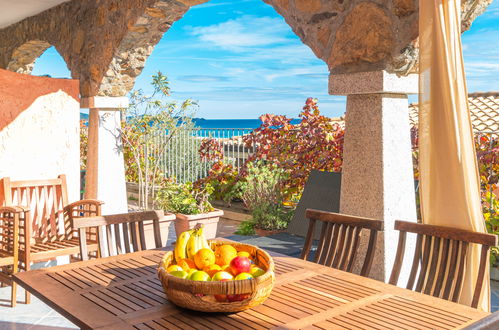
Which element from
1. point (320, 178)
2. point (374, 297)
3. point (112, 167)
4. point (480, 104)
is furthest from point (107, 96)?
point (480, 104)

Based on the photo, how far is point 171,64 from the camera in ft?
120

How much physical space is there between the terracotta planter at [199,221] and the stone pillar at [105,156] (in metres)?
0.86

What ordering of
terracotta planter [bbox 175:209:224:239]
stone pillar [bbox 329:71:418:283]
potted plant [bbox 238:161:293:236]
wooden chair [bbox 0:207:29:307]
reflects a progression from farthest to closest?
potted plant [bbox 238:161:293:236] → terracotta planter [bbox 175:209:224:239] → wooden chair [bbox 0:207:29:307] → stone pillar [bbox 329:71:418:283]

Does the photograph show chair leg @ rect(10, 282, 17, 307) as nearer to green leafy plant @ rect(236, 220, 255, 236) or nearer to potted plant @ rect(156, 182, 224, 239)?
potted plant @ rect(156, 182, 224, 239)

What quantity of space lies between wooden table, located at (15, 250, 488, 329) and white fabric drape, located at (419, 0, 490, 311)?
2.66 feet

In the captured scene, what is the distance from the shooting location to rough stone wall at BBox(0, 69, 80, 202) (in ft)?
12.8

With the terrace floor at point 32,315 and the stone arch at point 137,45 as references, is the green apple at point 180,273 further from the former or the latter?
the stone arch at point 137,45

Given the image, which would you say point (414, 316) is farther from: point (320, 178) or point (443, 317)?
point (320, 178)

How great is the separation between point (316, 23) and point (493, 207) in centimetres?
271

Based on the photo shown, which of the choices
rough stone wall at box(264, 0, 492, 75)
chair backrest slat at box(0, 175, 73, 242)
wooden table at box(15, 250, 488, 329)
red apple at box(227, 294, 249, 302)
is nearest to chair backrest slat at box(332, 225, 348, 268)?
wooden table at box(15, 250, 488, 329)

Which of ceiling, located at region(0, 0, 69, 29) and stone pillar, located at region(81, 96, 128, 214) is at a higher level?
ceiling, located at region(0, 0, 69, 29)

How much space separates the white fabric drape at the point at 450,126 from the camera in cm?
235

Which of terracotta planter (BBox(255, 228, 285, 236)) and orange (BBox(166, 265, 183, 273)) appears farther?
terracotta planter (BBox(255, 228, 285, 236))

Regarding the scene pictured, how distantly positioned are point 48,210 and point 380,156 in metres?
2.88
